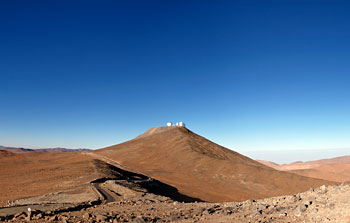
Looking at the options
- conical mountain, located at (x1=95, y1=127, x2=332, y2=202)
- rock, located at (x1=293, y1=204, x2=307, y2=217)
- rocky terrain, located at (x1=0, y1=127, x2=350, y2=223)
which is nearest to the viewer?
rock, located at (x1=293, y1=204, x2=307, y2=217)

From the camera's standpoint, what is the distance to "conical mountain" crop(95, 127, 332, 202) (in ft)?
114

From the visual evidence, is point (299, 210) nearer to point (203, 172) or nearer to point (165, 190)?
point (165, 190)

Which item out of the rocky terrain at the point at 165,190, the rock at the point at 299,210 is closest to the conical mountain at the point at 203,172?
the rocky terrain at the point at 165,190

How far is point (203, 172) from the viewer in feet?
150

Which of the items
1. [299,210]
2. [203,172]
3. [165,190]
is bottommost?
[165,190]

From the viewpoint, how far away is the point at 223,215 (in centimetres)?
1035

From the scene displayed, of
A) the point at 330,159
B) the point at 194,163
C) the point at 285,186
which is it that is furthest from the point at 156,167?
the point at 330,159

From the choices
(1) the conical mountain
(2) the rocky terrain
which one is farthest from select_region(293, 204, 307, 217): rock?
(1) the conical mountain

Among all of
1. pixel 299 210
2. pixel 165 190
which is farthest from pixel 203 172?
pixel 299 210

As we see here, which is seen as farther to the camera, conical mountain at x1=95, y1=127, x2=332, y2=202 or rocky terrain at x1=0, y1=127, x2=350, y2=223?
conical mountain at x1=95, y1=127, x2=332, y2=202

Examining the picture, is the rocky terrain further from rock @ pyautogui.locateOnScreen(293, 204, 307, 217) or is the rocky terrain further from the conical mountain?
the conical mountain

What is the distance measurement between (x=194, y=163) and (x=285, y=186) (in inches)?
786

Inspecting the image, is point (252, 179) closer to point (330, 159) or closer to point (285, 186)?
point (285, 186)

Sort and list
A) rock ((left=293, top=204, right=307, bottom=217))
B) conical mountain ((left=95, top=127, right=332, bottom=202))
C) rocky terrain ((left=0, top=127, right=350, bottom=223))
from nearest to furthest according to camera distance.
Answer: rock ((left=293, top=204, right=307, bottom=217)), rocky terrain ((left=0, top=127, right=350, bottom=223)), conical mountain ((left=95, top=127, right=332, bottom=202))
